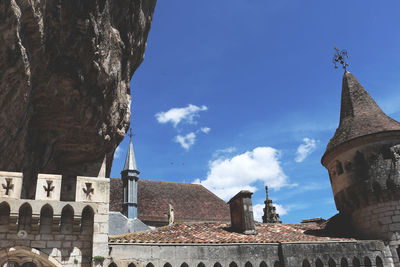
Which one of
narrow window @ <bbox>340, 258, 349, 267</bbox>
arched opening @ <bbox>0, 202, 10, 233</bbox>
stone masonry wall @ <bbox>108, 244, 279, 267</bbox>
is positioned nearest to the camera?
arched opening @ <bbox>0, 202, 10, 233</bbox>

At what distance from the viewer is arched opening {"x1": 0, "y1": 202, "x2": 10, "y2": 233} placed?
9312mm

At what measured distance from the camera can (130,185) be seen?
31.2 m

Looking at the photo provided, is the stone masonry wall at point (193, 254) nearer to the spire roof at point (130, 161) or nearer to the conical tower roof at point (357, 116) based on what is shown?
the conical tower roof at point (357, 116)

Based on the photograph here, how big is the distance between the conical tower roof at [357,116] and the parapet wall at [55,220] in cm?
1269

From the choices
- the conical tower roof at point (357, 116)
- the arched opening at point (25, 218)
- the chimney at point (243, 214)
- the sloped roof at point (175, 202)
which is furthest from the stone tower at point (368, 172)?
the sloped roof at point (175, 202)

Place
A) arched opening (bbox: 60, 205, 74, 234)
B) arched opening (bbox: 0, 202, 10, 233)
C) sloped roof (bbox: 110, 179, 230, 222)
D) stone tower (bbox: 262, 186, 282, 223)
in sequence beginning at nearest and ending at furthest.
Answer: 1. arched opening (bbox: 0, 202, 10, 233)
2. arched opening (bbox: 60, 205, 74, 234)
3. stone tower (bbox: 262, 186, 282, 223)
4. sloped roof (bbox: 110, 179, 230, 222)

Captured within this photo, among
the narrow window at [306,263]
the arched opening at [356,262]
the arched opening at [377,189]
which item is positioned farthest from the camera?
the arched opening at [377,189]

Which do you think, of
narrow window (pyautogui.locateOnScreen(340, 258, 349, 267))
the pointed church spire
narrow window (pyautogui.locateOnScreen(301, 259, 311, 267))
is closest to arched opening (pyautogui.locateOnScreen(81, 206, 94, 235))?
narrow window (pyautogui.locateOnScreen(301, 259, 311, 267))

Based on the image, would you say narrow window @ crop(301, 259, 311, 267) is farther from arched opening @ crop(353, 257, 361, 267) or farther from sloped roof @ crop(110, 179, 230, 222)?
sloped roof @ crop(110, 179, 230, 222)

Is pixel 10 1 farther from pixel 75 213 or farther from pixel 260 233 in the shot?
pixel 260 233

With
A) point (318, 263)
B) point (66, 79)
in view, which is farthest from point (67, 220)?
point (318, 263)

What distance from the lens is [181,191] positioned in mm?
33719

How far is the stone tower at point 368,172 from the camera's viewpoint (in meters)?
16.1

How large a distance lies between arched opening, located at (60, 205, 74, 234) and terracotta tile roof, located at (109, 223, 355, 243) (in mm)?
2392
